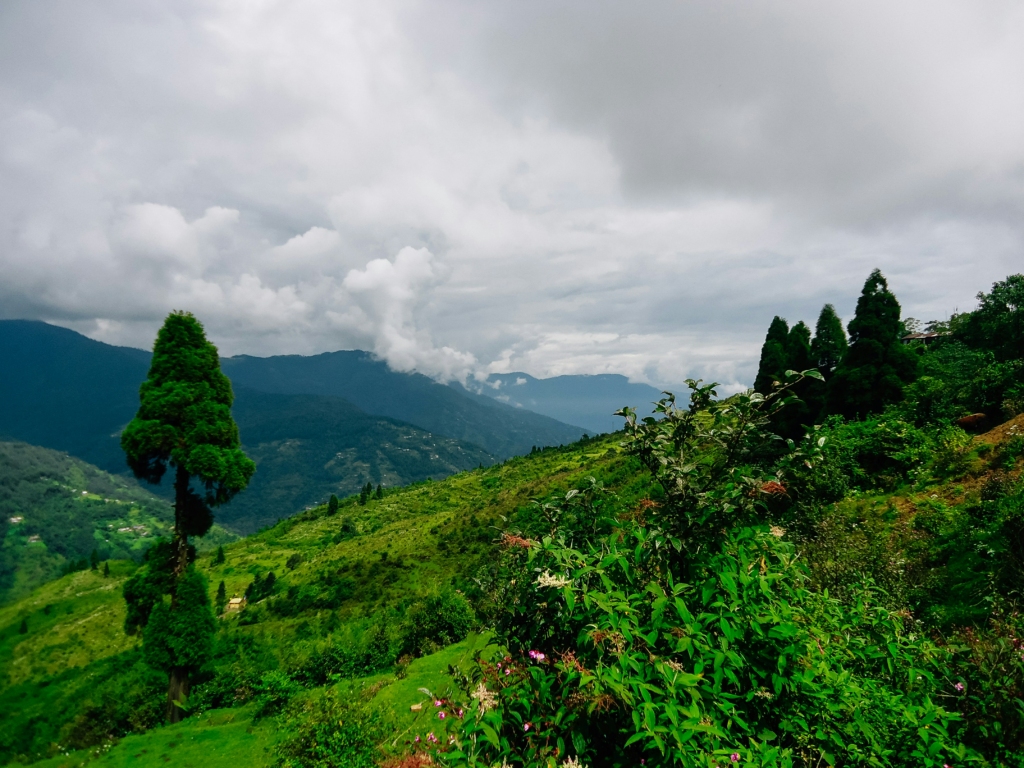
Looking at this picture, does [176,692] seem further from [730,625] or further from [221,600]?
[221,600]

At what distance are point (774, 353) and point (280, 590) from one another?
57824 millimetres

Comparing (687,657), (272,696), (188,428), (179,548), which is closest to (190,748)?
(272,696)

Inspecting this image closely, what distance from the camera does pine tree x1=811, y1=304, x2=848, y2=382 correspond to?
30969mm

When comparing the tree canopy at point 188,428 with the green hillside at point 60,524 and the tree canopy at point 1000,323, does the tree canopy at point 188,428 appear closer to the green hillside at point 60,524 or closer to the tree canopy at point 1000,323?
the tree canopy at point 1000,323

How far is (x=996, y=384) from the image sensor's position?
16562 millimetres

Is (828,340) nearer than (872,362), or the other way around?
(872,362)

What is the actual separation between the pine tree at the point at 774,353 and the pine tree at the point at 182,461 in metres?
33.2

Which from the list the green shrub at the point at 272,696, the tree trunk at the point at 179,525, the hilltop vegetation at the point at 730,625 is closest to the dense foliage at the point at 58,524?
the green shrub at the point at 272,696

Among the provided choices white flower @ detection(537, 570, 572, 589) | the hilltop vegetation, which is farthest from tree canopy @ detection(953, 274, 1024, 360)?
white flower @ detection(537, 570, 572, 589)

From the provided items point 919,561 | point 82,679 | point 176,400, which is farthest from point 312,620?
point 919,561

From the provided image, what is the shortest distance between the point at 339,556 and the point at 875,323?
62.1 m

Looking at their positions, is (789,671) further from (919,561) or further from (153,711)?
(153,711)

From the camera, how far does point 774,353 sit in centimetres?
3522

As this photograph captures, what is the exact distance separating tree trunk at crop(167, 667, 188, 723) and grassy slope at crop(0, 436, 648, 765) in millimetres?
549
